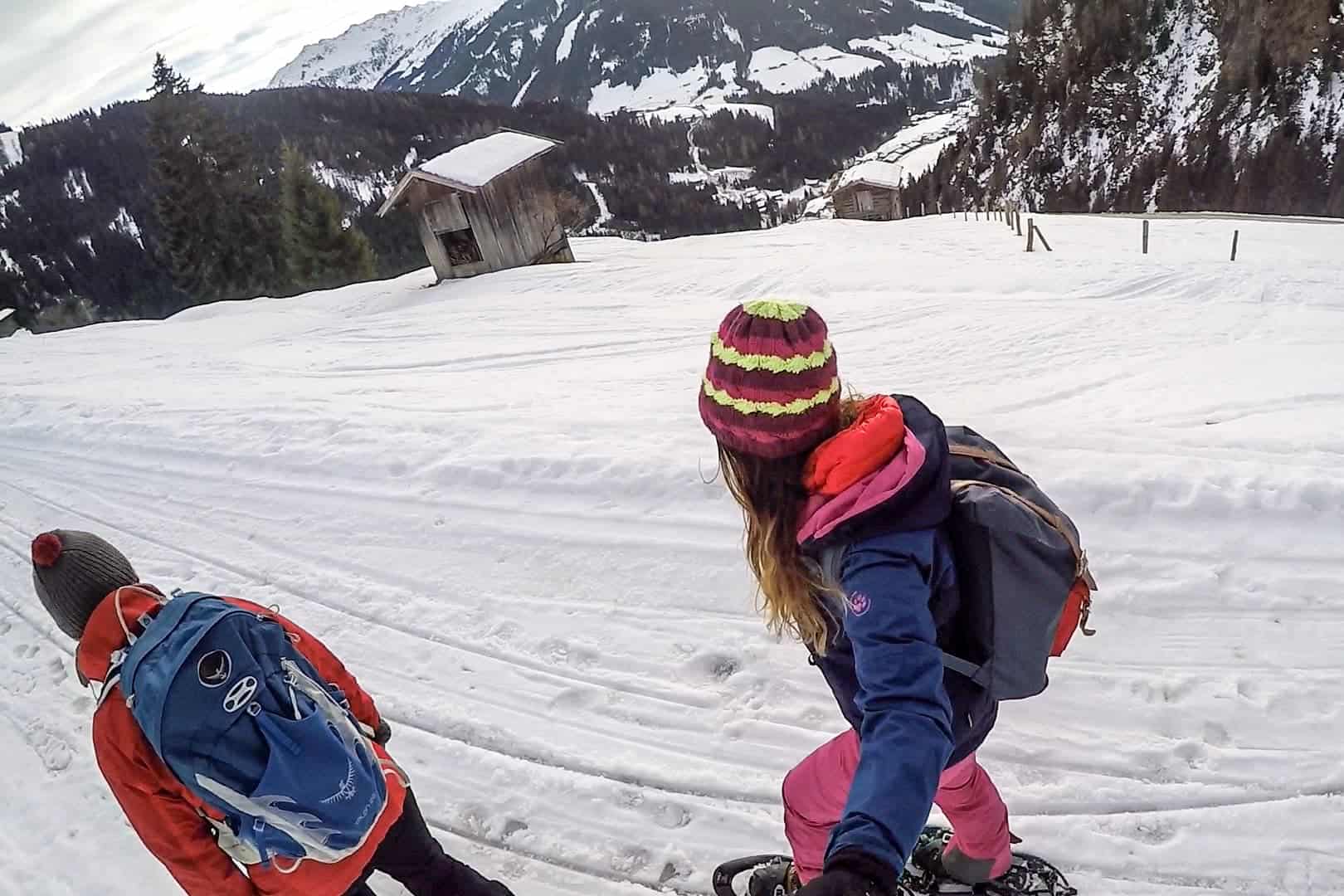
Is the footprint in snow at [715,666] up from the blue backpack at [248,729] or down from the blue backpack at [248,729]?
down

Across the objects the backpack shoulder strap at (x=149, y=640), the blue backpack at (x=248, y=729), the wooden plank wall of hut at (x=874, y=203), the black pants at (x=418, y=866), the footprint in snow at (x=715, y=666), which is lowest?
the wooden plank wall of hut at (x=874, y=203)

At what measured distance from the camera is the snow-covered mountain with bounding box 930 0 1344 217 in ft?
111

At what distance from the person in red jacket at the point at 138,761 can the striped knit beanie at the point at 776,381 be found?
59.1 inches

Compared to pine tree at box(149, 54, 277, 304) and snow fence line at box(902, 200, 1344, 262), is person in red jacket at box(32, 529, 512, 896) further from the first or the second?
pine tree at box(149, 54, 277, 304)

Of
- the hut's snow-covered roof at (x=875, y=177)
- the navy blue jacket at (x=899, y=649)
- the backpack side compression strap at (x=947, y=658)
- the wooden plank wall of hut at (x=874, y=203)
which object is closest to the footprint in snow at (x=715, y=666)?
the backpack side compression strap at (x=947, y=658)

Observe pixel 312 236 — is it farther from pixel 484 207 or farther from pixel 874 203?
pixel 874 203

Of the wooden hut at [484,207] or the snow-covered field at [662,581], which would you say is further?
the wooden hut at [484,207]

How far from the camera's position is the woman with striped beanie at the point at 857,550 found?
133 cm

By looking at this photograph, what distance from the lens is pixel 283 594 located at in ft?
16.2

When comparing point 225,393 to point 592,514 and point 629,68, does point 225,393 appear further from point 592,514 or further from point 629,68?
point 629,68

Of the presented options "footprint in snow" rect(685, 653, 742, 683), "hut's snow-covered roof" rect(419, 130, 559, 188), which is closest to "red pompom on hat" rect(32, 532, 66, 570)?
"footprint in snow" rect(685, 653, 742, 683)

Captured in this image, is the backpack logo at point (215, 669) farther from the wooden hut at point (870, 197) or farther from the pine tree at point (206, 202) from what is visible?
the wooden hut at point (870, 197)

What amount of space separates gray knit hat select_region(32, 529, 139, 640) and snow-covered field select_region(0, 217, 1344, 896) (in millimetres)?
1682

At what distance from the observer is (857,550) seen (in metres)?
1.47
